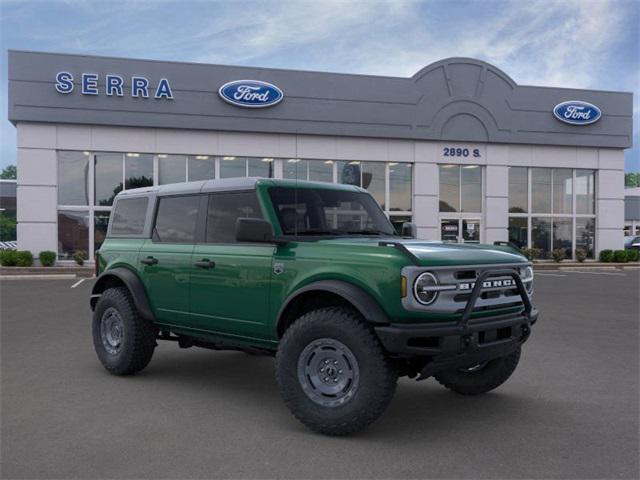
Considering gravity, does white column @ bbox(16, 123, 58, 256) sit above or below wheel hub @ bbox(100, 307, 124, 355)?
above

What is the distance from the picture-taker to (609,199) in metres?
29.8

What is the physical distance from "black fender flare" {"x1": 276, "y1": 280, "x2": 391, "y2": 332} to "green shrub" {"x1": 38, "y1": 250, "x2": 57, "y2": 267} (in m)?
20.8

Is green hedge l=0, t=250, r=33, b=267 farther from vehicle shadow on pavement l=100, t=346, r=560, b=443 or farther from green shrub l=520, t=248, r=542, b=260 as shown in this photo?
green shrub l=520, t=248, r=542, b=260

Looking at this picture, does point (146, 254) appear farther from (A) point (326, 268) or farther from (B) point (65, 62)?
(B) point (65, 62)

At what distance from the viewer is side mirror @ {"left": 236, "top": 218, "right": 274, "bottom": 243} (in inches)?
190

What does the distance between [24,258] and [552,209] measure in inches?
939

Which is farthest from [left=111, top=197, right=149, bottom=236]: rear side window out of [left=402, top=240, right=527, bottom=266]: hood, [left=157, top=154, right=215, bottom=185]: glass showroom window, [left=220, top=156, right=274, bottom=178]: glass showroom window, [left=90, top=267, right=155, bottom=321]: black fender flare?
[left=220, top=156, right=274, bottom=178]: glass showroom window

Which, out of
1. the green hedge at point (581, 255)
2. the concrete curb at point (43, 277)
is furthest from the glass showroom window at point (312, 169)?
the green hedge at point (581, 255)

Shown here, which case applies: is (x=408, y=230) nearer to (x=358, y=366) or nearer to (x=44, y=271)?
(x=358, y=366)

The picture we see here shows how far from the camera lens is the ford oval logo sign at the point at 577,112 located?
28.8m

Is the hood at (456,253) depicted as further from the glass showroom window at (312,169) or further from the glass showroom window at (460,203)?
the glass showroom window at (460,203)

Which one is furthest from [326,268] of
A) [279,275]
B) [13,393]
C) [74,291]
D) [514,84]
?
[514,84]

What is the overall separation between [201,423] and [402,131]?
921 inches

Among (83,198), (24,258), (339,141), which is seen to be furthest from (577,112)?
(24,258)
